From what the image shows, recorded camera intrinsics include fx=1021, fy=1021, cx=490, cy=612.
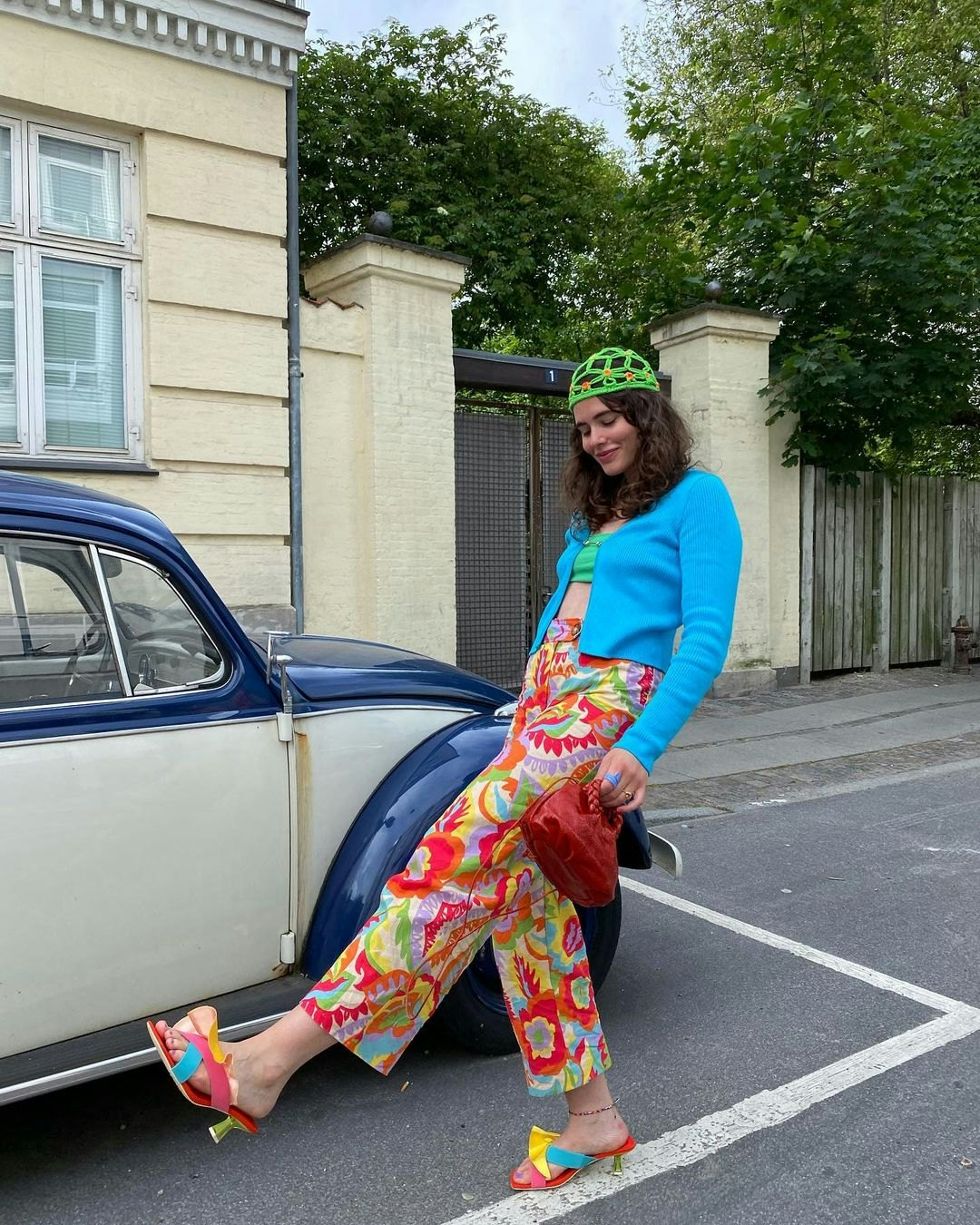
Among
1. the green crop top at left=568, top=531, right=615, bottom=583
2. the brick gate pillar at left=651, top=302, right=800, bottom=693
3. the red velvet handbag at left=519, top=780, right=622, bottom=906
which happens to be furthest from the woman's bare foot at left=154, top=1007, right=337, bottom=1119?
the brick gate pillar at left=651, top=302, right=800, bottom=693

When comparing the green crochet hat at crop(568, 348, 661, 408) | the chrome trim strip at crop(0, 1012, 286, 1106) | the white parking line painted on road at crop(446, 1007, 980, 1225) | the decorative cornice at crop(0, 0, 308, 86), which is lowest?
the white parking line painted on road at crop(446, 1007, 980, 1225)

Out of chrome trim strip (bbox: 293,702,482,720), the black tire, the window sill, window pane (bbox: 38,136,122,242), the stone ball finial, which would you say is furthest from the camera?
the stone ball finial

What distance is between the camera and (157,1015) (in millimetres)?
2479

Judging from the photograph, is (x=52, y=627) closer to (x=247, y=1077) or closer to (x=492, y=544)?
(x=247, y=1077)

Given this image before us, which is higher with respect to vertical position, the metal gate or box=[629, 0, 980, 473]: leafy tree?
box=[629, 0, 980, 473]: leafy tree

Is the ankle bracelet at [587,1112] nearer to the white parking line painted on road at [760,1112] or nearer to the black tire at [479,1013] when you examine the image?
the white parking line painted on road at [760,1112]

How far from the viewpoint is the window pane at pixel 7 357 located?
667 centimetres

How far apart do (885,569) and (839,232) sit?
3.76 m

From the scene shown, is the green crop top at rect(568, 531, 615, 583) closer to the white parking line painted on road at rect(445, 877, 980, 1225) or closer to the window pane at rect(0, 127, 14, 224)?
the white parking line painted on road at rect(445, 877, 980, 1225)

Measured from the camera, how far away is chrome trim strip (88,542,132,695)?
2.47 meters

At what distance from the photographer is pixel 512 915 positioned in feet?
7.61

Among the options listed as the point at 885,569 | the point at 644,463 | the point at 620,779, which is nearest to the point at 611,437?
the point at 644,463

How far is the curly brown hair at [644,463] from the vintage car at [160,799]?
867 mm

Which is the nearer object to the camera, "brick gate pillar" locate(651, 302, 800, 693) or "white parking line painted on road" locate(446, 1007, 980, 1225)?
"white parking line painted on road" locate(446, 1007, 980, 1225)
